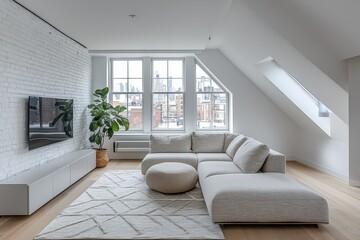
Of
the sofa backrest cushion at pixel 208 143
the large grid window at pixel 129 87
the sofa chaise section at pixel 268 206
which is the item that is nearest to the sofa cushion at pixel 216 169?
the sofa chaise section at pixel 268 206

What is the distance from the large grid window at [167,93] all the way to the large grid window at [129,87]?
0.36m

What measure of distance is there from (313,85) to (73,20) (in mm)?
3778

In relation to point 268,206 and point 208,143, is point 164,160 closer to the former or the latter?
point 208,143

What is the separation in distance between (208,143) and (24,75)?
3.22 metres

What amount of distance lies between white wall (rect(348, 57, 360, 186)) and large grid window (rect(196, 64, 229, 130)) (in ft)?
10.4

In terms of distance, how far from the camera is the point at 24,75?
3721 mm

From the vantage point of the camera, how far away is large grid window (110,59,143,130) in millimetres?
6988

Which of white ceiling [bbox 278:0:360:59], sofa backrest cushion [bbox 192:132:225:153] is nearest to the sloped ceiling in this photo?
white ceiling [bbox 278:0:360:59]

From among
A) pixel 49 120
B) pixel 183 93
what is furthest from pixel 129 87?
pixel 49 120

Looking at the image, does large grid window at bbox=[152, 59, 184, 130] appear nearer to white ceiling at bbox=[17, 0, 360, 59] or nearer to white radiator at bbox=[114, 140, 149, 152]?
white radiator at bbox=[114, 140, 149, 152]

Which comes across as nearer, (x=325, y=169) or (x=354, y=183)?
(x=354, y=183)

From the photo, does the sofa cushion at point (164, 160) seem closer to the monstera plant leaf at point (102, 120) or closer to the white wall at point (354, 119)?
the monstera plant leaf at point (102, 120)

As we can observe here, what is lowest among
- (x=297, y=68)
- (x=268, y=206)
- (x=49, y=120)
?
(x=268, y=206)

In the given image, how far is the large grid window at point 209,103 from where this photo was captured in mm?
6969
